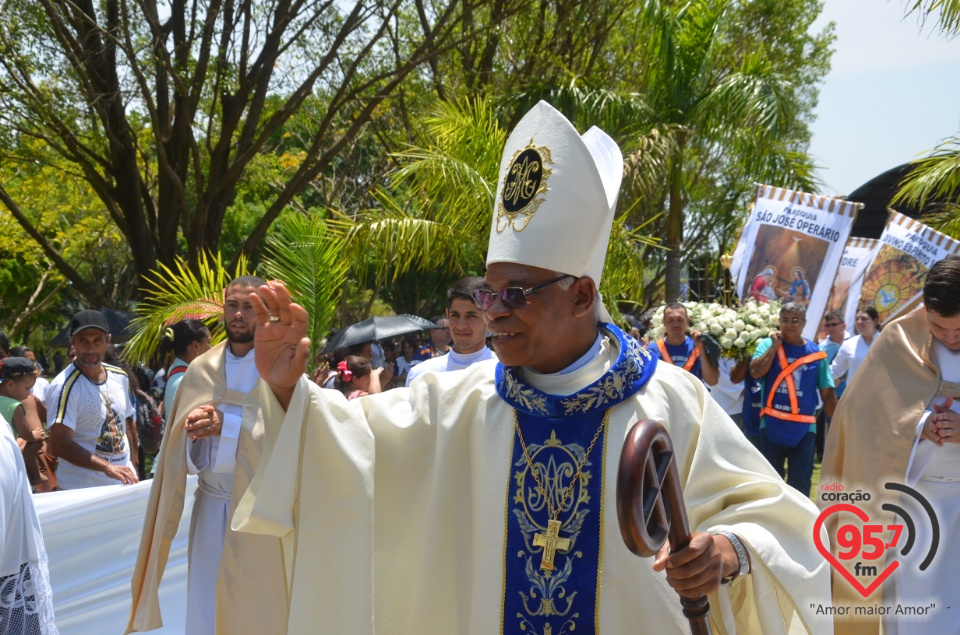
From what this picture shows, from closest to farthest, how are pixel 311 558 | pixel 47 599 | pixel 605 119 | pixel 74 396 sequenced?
pixel 311 558
pixel 47 599
pixel 74 396
pixel 605 119

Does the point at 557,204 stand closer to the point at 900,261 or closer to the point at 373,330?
the point at 900,261

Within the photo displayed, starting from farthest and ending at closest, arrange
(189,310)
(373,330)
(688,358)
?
(373,330) → (688,358) → (189,310)

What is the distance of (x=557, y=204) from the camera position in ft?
10.9

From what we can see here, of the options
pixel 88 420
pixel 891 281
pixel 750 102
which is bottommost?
pixel 88 420

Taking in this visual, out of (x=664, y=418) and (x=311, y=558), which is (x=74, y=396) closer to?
(x=311, y=558)

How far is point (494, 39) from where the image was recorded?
17922mm

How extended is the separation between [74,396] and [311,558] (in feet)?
15.6

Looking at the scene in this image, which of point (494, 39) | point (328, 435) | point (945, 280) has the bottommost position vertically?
point (328, 435)

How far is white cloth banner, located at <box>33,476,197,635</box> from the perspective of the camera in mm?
6172

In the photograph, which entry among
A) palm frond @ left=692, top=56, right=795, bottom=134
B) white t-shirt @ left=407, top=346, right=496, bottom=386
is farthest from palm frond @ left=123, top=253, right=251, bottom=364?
palm frond @ left=692, top=56, right=795, bottom=134

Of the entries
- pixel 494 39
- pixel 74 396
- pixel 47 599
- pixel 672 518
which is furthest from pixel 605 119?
pixel 672 518

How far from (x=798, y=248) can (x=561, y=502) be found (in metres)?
8.62

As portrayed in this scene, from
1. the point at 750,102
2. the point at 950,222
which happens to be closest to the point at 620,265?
the point at 950,222

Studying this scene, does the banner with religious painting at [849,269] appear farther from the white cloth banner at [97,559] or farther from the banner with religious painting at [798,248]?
the white cloth banner at [97,559]
